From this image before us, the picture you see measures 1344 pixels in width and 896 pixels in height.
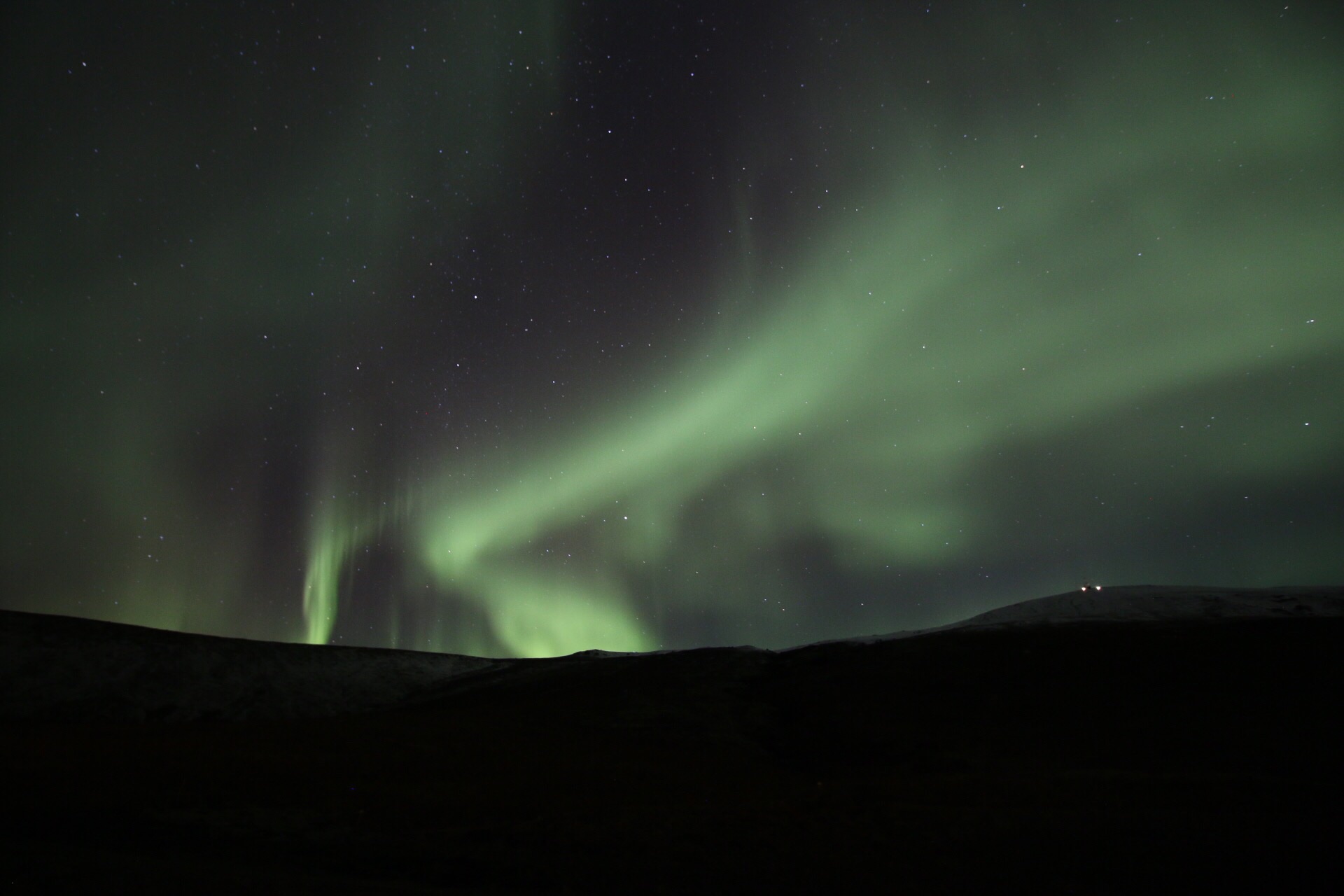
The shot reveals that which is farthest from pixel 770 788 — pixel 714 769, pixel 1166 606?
pixel 1166 606

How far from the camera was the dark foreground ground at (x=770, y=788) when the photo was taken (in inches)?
258

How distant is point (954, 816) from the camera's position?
8.30 meters

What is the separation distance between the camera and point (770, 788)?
37.3ft

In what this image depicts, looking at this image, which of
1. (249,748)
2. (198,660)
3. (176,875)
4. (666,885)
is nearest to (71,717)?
(198,660)

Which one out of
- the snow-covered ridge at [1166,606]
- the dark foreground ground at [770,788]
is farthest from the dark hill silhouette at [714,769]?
the snow-covered ridge at [1166,606]

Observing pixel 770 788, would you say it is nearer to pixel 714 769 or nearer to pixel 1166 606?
pixel 714 769

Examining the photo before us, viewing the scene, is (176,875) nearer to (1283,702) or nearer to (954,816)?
(954,816)

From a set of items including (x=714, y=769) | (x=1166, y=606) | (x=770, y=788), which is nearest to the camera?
(x=770, y=788)

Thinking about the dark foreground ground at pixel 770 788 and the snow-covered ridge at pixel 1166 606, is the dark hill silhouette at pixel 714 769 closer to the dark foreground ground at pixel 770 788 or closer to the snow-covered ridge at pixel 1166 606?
the dark foreground ground at pixel 770 788

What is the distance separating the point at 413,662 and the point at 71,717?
16153 mm

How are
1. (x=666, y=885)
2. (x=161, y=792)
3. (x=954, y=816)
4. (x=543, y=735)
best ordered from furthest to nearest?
(x=543, y=735), (x=161, y=792), (x=954, y=816), (x=666, y=885)

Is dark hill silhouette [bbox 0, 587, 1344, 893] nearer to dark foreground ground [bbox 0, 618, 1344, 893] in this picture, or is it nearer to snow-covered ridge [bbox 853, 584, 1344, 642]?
dark foreground ground [bbox 0, 618, 1344, 893]

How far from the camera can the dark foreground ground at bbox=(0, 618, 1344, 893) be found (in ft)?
21.5

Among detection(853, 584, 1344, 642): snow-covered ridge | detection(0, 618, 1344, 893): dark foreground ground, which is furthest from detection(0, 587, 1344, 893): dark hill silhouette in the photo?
detection(853, 584, 1344, 642): snow-covered ridge
